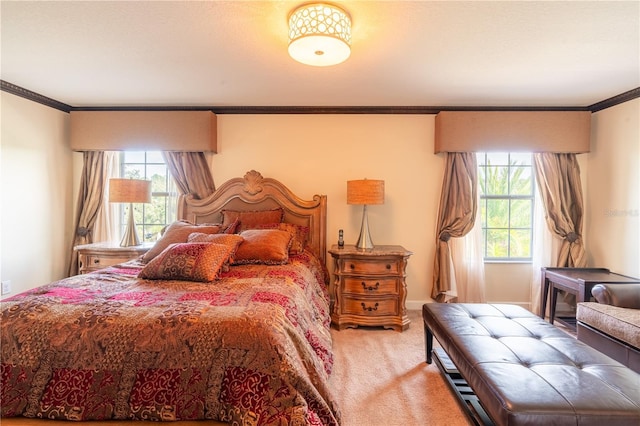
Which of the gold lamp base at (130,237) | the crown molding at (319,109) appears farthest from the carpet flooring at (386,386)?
the crown molding at (319,109)

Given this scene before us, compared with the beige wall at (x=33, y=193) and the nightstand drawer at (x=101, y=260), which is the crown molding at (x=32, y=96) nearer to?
the beige wall at (x=33, y=193)

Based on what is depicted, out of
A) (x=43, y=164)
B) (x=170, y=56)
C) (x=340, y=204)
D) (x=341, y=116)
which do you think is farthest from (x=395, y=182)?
(x=43, y=164)

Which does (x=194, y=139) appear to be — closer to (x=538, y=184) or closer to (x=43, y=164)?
(x=43, y=164)

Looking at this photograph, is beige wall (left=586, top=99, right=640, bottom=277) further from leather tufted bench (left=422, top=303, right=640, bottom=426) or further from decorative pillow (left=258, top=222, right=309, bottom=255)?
decorative pillow (left=258, top=222, right=309, bottom=255)

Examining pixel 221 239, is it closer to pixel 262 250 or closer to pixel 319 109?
pixel 262 250

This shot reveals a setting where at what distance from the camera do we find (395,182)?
3.67 meters

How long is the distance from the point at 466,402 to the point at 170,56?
3.16 metres

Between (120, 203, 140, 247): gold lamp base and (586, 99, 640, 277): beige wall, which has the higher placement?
(586, 99, 640, 277): beige wall

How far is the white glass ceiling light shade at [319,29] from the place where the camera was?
1715 millimetres

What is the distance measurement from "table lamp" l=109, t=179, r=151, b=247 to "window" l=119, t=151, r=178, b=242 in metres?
0.52

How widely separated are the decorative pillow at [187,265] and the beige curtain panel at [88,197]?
87.3 inches

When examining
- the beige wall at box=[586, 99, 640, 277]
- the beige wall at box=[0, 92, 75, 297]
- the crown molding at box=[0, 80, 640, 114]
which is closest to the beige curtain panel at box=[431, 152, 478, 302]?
the crown molding at box=[0, 80, 640, 114]

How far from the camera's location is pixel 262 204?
3.46 m

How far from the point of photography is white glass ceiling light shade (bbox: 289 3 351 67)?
1715mm
